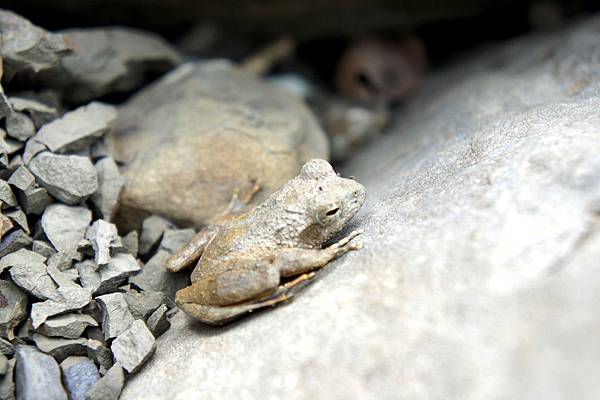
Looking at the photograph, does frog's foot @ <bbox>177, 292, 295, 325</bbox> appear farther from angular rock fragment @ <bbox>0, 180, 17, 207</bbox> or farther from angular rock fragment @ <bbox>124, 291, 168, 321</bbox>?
angular rock fragment @ <bbox>0, 180, 17, 207</bbox>

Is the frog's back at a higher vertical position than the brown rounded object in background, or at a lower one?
higher

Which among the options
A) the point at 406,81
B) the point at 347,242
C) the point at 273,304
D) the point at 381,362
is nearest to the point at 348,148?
the point at 406,81

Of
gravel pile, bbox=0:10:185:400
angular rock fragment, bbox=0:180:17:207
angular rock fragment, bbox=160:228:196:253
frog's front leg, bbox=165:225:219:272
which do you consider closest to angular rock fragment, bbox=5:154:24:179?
gravel pile, bbox=0:10:185:400

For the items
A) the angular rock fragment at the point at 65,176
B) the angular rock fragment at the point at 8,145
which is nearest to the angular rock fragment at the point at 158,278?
the angular rock fragment at the point at 65,176

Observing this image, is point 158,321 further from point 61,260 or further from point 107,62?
point 107,62

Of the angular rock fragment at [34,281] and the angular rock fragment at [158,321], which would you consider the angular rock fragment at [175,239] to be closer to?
the angular rock fragment at [158,321]

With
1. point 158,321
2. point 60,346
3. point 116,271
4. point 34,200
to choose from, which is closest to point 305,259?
point 158,321
